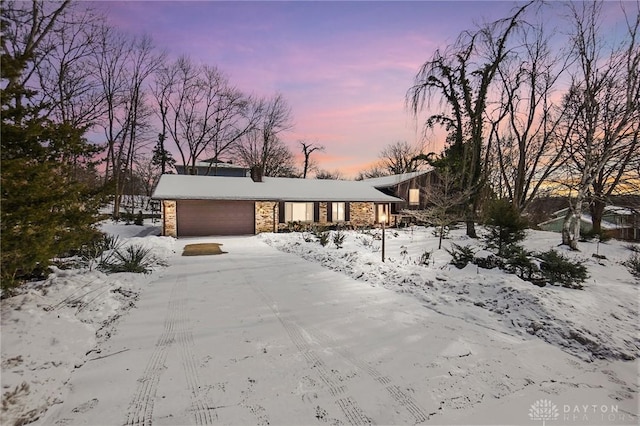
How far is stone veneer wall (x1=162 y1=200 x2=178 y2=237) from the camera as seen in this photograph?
49.8 feet

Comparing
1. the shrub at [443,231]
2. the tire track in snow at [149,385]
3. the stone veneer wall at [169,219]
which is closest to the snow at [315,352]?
the tire track in snow at [149,385]

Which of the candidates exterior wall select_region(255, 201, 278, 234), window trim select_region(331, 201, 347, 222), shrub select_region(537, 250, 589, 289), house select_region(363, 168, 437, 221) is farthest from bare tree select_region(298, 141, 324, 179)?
shrub select_region(537, 250, 589, 289)

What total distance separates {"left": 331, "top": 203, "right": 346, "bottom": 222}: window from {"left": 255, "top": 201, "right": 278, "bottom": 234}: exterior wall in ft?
13.8

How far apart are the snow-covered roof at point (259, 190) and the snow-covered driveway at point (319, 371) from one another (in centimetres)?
1204

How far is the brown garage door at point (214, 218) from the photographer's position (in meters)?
16.1

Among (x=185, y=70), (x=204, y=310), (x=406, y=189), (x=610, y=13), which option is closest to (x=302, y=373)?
Result: (x=204, y=310)

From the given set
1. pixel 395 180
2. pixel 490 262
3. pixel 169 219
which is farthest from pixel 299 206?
pixel 490 262

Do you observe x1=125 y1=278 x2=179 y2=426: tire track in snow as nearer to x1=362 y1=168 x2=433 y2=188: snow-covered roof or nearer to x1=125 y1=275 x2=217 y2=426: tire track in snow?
x1=125 y1=275 x2=217 y2=426: tire track in snow

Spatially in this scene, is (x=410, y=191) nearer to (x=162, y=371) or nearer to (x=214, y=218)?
(x=214, y=218)

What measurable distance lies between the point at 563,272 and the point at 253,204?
1500cm

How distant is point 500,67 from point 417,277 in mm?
12342

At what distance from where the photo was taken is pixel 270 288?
5895 mm

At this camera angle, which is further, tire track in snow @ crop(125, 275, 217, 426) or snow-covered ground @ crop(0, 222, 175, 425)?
snow-covered ground @ crop(0, 222, 175, 425)

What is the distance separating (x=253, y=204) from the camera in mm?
17516
